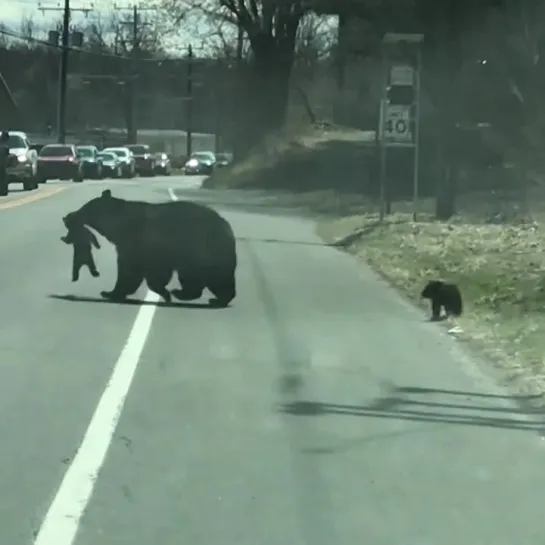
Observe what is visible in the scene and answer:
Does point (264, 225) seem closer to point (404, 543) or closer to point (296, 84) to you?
point (404, 543)

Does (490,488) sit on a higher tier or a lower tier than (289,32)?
lower

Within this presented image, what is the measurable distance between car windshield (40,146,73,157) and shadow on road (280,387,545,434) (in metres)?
46.7

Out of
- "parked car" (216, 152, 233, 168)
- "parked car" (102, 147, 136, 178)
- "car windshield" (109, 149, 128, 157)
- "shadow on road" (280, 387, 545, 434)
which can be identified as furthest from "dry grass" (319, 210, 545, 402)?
"parked car" (216, 152, 233, 168)

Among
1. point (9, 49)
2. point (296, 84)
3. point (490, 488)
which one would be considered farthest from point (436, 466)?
point (9, 49)

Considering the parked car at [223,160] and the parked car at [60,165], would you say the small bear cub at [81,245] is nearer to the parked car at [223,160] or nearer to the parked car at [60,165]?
the parked car at [60,165]

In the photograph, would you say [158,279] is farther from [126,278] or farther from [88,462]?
[88,462]

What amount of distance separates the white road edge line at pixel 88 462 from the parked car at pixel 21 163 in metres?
30.1

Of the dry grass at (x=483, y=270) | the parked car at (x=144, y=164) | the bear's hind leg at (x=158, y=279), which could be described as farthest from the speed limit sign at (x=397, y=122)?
the parked car at (x=144, y=164)

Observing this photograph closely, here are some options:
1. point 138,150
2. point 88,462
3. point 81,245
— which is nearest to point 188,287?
point 81,245

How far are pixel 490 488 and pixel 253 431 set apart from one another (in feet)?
5.83

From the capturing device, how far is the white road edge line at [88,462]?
6.39m

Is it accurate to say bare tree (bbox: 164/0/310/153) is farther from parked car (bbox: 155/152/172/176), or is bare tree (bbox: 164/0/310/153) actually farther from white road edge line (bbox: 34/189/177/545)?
white road edge line (bbox: 34/189/177/545)

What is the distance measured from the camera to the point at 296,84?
68.9 m

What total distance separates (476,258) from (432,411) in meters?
11.8
